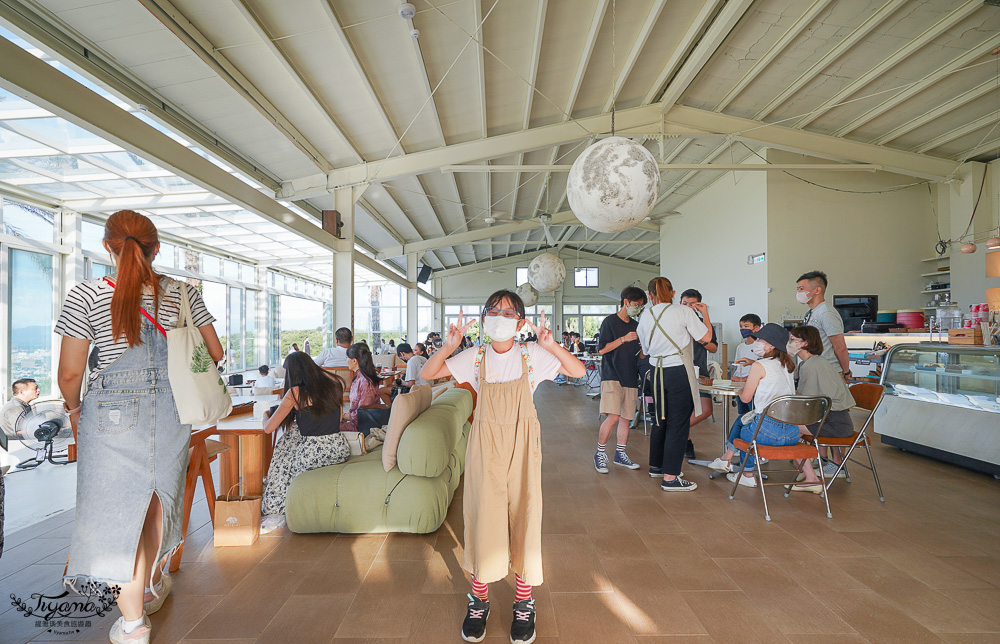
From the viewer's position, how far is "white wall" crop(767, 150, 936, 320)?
947cm

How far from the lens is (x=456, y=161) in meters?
7.56

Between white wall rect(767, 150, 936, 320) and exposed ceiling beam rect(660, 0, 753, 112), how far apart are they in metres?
3.26

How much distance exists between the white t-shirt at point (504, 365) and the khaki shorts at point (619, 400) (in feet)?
8.44

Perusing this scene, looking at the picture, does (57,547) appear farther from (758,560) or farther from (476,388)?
(758,560)

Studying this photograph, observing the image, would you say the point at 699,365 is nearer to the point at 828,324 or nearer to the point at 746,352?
the point at 746,352

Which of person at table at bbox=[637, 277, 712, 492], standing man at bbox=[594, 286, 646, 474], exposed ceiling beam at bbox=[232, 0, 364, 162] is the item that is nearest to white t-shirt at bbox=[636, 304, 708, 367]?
person at table at bbox=[637, 277, 712, 492]

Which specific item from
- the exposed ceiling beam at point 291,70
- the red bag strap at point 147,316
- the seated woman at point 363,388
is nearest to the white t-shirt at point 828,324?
the seated woman at point 363,388

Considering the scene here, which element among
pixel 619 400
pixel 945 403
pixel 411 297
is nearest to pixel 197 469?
pixel 619 400

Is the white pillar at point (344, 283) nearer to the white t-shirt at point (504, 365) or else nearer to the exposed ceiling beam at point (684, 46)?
the exposed ceiling beam at point (684, 46)

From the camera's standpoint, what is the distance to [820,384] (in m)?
3.64

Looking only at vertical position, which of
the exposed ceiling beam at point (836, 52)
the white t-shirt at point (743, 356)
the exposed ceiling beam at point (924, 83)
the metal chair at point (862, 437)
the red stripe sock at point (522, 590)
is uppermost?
the exposed ceiling beam at point (836, 52)

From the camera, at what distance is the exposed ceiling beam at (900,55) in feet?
17.5

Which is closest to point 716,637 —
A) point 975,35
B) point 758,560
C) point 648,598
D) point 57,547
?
point 648,598

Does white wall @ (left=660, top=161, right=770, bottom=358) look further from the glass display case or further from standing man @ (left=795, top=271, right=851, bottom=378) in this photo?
standing man @ (left=795, top=271, right=851, bottom=378)
